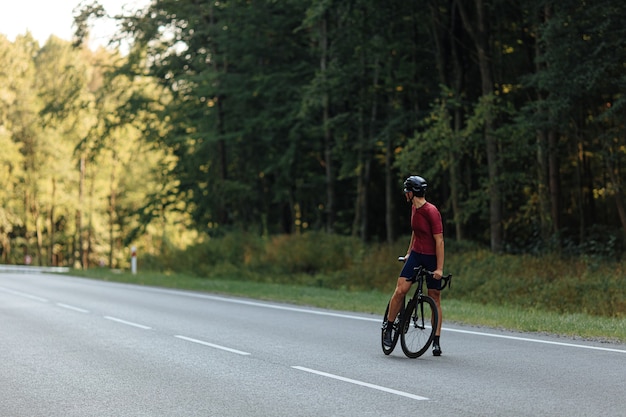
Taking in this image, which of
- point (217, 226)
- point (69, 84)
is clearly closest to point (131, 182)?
point (69, 84)

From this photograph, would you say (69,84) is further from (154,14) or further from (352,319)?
(352,319)

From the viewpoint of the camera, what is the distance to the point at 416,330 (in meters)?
11.4

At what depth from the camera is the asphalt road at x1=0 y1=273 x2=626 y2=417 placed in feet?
26.4

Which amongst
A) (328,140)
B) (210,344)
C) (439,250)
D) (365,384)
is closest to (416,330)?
(439,250)

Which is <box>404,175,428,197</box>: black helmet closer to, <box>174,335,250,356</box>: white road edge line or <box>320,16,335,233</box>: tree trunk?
<box>174,335,250,356</box>: white road edge line

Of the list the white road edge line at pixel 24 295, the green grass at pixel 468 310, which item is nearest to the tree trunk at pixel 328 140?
the green grass at pixel 468 310

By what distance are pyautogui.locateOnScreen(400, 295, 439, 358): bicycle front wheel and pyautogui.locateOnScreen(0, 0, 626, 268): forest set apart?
42.5 ft

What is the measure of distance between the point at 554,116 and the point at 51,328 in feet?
48.5

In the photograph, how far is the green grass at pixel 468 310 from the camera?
549 inches

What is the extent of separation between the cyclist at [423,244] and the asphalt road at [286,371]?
0.79 metres

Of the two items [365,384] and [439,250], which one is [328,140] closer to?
[439,250]

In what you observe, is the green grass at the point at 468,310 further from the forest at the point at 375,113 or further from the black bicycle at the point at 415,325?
the forest at the point at 375,113

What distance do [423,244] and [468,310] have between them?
7.20m

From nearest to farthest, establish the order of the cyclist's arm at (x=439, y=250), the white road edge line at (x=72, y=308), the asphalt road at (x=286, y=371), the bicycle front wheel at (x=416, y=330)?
the asphalt road at (x=286, y=371)
the cyclist's arm at (x=439, y=250)
the bicycle front wheel at (x=416, y=330)
the white road edge line at (x=72, y=308)
